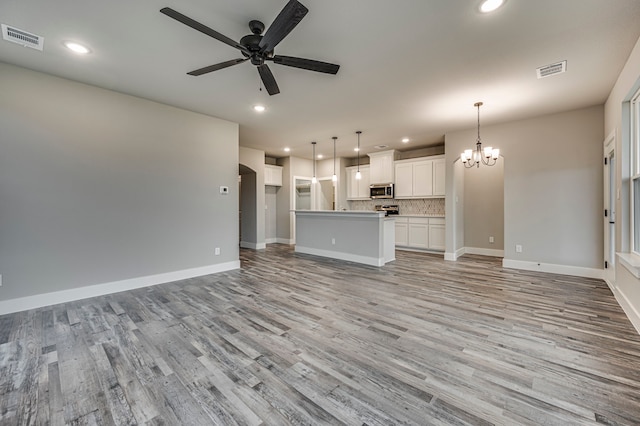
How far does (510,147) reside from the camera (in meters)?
5.05

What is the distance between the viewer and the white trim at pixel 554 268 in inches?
171

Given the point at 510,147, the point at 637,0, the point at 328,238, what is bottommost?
the point at 328,238

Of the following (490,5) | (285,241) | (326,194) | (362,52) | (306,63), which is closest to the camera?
(490,5)

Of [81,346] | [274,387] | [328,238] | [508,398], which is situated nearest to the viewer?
[508,398]

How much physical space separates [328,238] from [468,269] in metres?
2.95

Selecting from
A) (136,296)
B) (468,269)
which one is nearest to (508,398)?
(468,269)

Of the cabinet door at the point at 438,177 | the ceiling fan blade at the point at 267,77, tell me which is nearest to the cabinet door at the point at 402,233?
the cabinet door at the point at 438,177

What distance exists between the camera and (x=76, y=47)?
8.82 feet

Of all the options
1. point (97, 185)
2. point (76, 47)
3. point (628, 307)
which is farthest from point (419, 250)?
point (76, 47)

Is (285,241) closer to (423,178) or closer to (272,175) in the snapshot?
(272,175)

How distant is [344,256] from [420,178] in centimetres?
308

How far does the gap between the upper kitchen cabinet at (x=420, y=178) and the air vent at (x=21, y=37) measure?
6.97 metres

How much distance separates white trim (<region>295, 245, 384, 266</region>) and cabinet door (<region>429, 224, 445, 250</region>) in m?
2.18

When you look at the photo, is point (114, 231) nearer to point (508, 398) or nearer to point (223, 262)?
point (223, 262)
